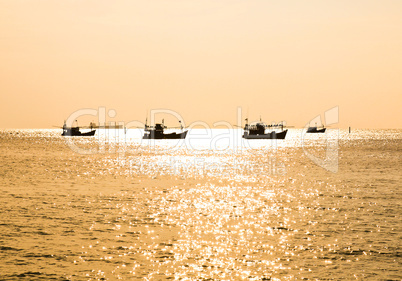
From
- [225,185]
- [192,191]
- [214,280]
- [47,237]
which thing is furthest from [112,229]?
[225,185]

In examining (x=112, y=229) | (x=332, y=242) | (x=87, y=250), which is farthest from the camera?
(x=112, y=229)

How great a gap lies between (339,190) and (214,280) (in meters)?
38.5

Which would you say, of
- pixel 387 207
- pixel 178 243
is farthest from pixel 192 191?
pixel 178 243

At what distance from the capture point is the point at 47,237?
30.9 m

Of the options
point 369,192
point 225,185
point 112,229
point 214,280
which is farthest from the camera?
point 225,185

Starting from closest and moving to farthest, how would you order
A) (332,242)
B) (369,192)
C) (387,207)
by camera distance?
(332,242) → (387,207) → (369,192)

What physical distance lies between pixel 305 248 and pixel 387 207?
1792 cm

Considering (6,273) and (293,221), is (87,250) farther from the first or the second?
(293,221)

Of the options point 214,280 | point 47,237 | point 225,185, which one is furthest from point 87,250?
point 225,185

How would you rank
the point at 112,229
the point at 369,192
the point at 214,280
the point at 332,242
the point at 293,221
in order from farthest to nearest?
1. the point at 369,192
2. the point at 293,221
3. the point at 112,229
4. the point at 332,242
5. the point at 214,280

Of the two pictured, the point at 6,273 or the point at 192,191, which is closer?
the point at 6,273

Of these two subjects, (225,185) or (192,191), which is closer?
(192,191)

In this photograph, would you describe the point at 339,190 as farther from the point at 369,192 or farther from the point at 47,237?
the point at 47,237

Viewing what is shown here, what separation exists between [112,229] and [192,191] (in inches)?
887
